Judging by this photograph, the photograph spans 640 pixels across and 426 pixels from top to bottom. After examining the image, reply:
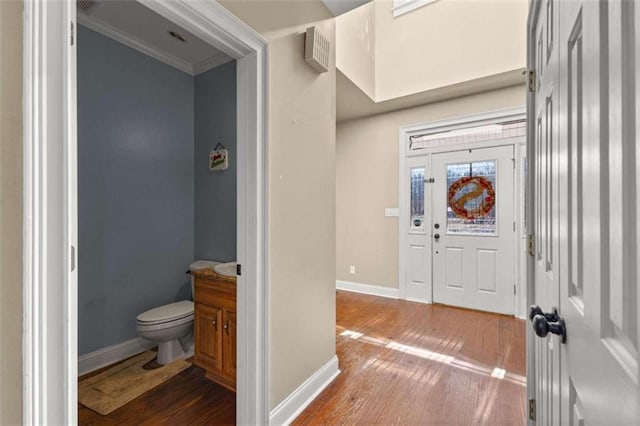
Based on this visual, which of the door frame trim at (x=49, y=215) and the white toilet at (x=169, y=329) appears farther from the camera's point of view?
the white toilet at (x=169, y=329)

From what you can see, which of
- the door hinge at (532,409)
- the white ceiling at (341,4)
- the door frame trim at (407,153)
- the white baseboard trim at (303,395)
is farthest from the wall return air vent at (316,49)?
the door frame trim at (407,153)

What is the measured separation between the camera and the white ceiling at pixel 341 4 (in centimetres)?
199

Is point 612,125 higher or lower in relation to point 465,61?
lower

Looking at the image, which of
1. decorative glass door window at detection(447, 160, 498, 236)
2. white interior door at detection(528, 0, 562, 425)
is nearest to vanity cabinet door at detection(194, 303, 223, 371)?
white interior door at detection(528, 0, 562, 425)

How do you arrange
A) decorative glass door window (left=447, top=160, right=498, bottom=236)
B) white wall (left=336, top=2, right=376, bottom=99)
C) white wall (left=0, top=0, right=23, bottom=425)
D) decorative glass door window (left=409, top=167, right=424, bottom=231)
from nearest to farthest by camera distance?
white wall (left=0, top=0, right=23, bottom=425) → white wall (left=336, top=2, right=376, bottom=99) → decorative glass door window (left=447, top=160, right=498, bottom=236) → decorative glass door window (left=409, top=167, right=424, bottom=231)

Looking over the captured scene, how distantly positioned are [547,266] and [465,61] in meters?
3.03

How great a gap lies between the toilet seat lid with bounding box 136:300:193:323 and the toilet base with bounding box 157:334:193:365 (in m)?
0.26

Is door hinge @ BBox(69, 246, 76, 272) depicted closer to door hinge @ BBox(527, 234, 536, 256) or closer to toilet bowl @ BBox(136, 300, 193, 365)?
toilet bowl @ BBox(136, 300, 193, 365)

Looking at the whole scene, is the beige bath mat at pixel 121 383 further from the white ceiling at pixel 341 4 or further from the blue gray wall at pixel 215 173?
the white ceiling at pixel 341 4

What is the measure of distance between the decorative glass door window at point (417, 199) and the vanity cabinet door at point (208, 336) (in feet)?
9.43

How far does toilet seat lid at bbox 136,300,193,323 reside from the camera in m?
2.23

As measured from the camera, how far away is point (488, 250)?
3.48 meters

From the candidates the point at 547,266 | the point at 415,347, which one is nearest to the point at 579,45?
the point at 547,266

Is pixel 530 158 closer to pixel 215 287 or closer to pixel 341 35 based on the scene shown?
pixel 215 287
